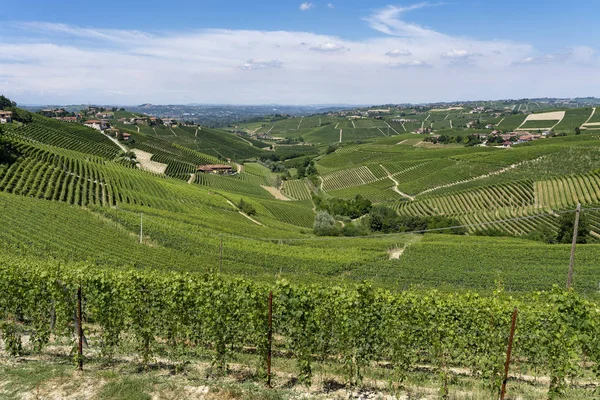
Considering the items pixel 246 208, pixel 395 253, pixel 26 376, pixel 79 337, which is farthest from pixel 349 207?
pixel 26 376

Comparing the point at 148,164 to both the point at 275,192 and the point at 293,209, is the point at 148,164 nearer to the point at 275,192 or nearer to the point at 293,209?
the point at 275,192

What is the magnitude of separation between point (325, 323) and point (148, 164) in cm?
12532

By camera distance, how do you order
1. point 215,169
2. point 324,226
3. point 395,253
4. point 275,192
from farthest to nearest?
point 215,169 → point 275,192 → point 324,226 → point 395,253

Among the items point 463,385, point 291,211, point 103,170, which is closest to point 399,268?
point 463,385

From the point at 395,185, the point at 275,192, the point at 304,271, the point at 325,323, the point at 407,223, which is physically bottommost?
the point at 275,192

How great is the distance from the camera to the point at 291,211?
91938 mm

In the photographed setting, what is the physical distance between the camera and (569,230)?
187 feet

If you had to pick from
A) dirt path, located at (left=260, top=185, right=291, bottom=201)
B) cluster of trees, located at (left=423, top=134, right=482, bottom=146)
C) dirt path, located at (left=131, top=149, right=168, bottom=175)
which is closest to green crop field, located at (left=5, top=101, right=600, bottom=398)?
dirt path, located at (left=260, top=185, right=291, bottom=201)

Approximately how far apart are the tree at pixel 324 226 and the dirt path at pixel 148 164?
6144 centimetres

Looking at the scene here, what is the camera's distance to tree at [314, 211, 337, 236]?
68.2 metres

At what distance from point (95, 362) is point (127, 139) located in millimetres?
157196

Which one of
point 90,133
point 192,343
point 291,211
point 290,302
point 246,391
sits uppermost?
point 90,133

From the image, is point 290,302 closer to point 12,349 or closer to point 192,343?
point 192,343

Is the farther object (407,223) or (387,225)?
(387,225)
